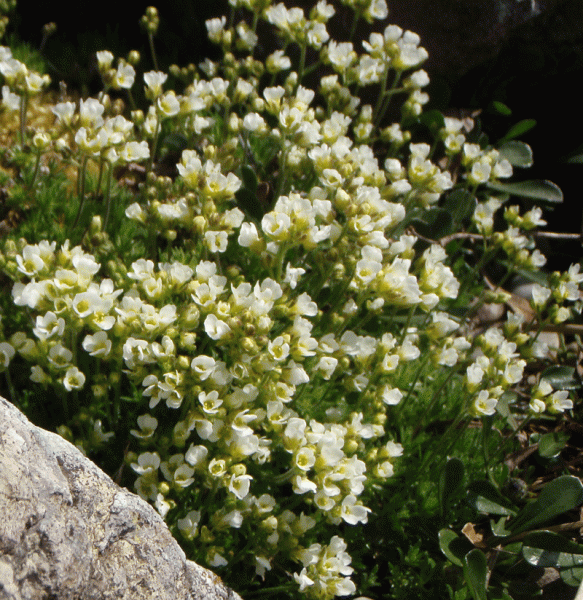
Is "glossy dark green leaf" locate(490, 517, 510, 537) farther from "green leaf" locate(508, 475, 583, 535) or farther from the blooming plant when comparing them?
the blooming plant

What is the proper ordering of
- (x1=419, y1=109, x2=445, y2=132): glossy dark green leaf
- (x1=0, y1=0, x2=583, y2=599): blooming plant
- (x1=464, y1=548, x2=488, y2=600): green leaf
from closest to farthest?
(x1=0, y1=0, x2=583, y2=599): blooming plant → (x1=464, y1=548, x2=488, y2=600): green leaf → (x1=419, y1=109, x2=445, y2=132): glossy dark green leaf

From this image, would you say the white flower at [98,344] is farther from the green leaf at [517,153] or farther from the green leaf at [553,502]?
the green leaf at [517,153]

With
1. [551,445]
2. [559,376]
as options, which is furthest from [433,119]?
[551,445]

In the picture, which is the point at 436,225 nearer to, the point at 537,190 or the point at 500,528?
the point at 537,190

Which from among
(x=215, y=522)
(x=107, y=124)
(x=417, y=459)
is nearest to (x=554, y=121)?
(x=417, y=459)

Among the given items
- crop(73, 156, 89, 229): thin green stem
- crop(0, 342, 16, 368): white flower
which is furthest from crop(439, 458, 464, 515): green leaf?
crop(73, 156, 89, 229): thin green stem

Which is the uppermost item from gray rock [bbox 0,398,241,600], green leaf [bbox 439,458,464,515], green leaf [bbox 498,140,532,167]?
green leaf [bbox 498,140,532,167]
